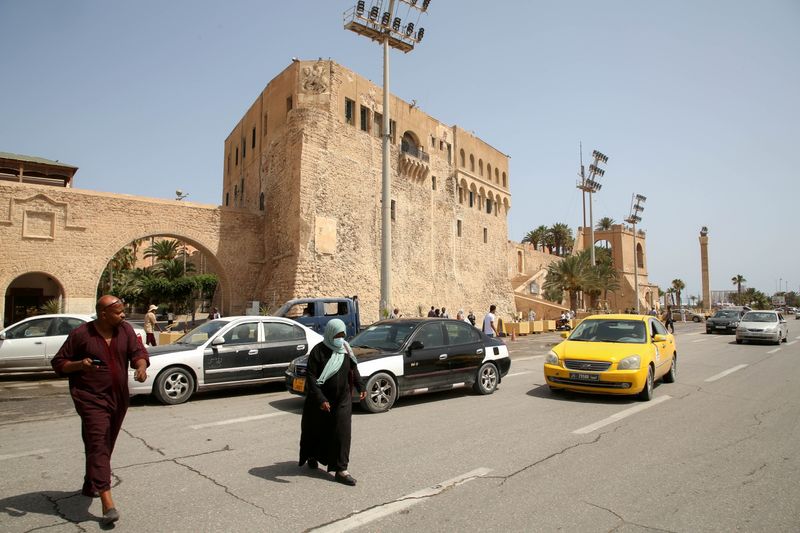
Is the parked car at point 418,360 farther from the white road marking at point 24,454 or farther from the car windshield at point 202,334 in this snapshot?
the white road marking at point 24,454

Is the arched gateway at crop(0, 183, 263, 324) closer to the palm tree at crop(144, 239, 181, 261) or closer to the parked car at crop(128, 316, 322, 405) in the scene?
the parked car at crop(128, 316, 322, 405)

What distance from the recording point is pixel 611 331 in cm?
978

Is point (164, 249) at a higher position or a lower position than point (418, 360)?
higher

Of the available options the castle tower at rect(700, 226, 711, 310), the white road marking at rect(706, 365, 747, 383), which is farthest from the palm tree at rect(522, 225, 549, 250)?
the white road marking at rect(706, 365, 747, 383)

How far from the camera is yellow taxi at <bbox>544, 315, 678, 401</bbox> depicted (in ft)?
27.8

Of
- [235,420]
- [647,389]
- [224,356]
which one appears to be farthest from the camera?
[224,356]

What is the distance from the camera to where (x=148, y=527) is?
374cm

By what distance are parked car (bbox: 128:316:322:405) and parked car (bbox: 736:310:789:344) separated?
19.9 m

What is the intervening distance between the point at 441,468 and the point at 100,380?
326 centimetres

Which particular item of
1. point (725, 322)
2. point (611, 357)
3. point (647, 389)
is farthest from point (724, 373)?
point (725, 322)

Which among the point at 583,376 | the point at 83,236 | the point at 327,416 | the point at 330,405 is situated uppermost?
the point at 83,236

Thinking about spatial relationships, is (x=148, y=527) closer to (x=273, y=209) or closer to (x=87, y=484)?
(x=87, y=484)

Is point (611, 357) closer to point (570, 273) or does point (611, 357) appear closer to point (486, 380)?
point (486, 380)

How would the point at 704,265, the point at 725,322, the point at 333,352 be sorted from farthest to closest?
1. the point at 704,265
2. the point at 725,322
3. the point at 333,352
